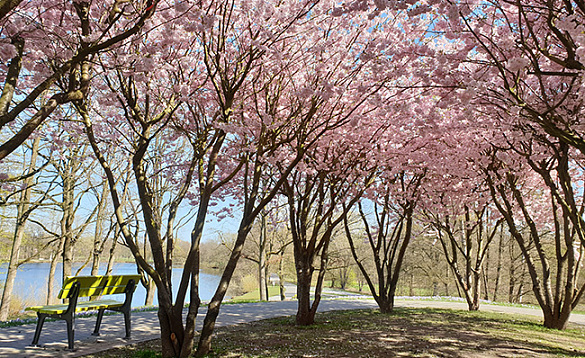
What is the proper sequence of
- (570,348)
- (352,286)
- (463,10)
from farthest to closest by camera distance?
1. (352,286)
2. (570,348)
3. (463,10)

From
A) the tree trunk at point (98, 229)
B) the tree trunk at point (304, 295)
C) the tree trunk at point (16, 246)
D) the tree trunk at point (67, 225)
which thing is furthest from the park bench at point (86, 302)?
the tree trunk at point (98, 229)

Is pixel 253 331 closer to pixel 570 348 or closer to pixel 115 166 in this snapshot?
pixel 570 348

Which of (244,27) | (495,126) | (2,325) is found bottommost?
(2,325)

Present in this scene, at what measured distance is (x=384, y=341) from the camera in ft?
17.6

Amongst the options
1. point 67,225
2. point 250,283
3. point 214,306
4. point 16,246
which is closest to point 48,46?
point 214,306

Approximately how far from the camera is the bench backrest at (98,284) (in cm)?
525

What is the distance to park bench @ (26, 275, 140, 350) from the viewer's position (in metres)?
4.85

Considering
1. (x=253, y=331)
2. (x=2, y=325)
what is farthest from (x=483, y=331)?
(x=2, y=325)

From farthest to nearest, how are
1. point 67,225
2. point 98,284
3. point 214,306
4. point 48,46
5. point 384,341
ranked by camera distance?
point 67,225 < point 98,284 < point 384,341 < point 214,306 < point 48,46

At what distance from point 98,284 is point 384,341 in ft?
14.0

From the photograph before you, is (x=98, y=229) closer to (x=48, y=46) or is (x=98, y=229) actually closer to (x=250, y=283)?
(x=48, y=46)

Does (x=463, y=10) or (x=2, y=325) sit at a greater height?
(x=463, y=10)

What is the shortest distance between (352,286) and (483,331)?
35.7 meters

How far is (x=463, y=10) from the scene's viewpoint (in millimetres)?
4133
